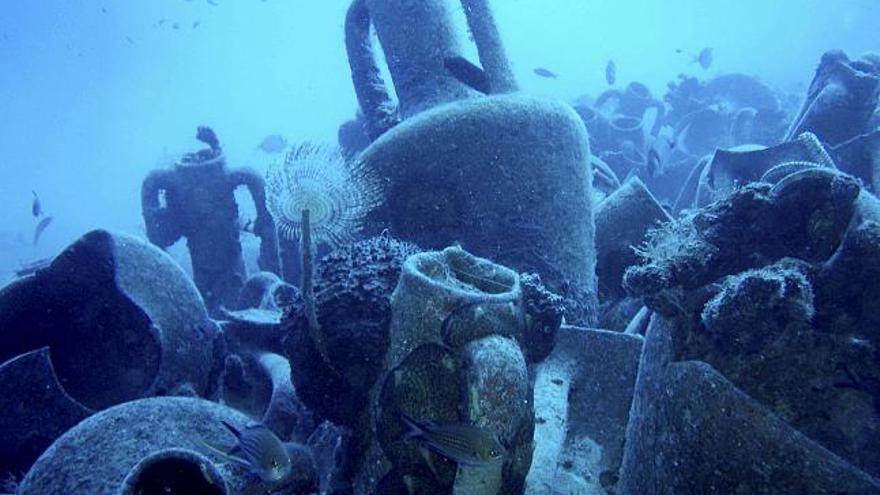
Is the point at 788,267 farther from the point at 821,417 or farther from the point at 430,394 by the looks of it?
the point at 430,394

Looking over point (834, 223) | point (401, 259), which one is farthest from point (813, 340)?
point (401, 259)

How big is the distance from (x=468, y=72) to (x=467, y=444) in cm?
378

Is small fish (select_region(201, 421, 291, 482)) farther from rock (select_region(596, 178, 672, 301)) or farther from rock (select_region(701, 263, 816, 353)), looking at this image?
rock (select_region(596, 178, 672, 301))

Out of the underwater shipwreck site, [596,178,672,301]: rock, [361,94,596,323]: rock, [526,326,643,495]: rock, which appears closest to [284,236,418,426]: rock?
the underwater shipwreck site

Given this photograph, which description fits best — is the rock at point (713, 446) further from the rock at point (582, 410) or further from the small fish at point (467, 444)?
the small fish at point (467, 444)

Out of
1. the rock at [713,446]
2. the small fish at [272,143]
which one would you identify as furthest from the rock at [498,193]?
the small fish at [272,143]

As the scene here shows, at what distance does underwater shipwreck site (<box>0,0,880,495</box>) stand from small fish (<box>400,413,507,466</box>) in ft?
0.03

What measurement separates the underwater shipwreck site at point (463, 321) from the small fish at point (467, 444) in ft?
0.03

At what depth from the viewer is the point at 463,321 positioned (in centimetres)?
235

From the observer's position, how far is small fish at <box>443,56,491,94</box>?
4801 millimetres

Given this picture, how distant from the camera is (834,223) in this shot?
2.10 m

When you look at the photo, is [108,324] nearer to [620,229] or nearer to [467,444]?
[467,444]

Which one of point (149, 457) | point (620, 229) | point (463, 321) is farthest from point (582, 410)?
point (149, 457)

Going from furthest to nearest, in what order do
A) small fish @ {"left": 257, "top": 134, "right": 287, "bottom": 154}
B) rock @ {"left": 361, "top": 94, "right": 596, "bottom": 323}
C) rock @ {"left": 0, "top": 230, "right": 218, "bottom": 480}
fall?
small fish @ {"left": 257, "top": 134, "right": 287, "bottom": 154}
rock @ {"left": 361, "top": 94, "right": 596, "bottom": 323}
rock @ {"left": 0, "top": 230, "right": 218, "bottom": 480}
